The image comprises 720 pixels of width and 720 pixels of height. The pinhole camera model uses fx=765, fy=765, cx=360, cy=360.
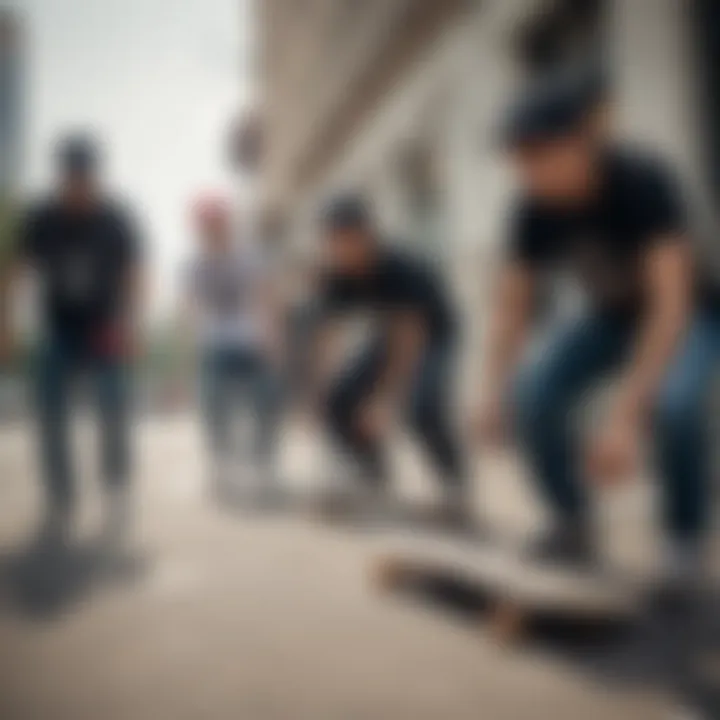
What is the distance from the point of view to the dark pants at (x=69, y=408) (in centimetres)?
89

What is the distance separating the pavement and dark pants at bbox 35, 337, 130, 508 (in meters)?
0.02

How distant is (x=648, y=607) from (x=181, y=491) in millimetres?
544

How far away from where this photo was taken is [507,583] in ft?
2.87

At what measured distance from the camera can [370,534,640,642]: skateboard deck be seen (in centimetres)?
85

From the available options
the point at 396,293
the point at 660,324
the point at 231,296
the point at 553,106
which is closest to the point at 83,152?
the point at 231,296

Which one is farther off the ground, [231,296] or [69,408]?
[231,296]

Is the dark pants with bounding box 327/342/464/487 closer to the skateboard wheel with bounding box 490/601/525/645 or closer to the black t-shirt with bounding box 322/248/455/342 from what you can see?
the black t-shirt with bounding box 322/248/455/342

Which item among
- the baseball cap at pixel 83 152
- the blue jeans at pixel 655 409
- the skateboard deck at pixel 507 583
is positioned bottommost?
the skateboard deck at pixel 507 583

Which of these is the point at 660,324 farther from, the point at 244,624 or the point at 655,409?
the point at 244,624

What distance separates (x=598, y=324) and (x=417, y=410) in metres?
0.23

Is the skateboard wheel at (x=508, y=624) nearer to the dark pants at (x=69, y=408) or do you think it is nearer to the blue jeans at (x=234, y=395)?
the blue jeans at (x=234, y=395)

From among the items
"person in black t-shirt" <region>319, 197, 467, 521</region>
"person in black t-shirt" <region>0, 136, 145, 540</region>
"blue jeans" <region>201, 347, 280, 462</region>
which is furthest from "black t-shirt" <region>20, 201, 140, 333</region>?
"person in black t-shirt" <region>319, 197, 467, 521</region>

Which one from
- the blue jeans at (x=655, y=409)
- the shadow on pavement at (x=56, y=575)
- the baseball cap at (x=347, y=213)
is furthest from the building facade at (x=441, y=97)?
the shadow on pavement at (x=56, y=575)

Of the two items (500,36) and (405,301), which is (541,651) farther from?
(500,36)
